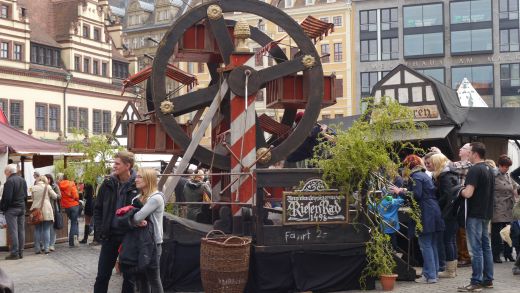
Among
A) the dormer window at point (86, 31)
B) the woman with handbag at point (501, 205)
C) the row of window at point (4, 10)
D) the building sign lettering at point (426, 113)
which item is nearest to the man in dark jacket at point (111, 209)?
the woman with handbag at point (501, 205)

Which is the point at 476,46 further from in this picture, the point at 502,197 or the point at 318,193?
the point at 318,193

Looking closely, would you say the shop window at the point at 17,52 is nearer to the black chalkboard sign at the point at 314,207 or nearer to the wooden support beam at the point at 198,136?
the wooden support beam at the point at 198,136

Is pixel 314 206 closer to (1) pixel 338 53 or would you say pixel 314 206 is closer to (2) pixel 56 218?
(2) pixel 56 218

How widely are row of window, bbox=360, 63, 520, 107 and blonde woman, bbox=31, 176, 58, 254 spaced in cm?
4849

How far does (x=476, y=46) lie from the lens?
207ft

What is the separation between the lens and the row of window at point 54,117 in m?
48.5

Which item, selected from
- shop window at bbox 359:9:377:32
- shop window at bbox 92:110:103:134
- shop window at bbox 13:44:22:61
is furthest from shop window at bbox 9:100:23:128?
shop window at bbox 359:9:377:32

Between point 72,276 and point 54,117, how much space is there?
138 feet

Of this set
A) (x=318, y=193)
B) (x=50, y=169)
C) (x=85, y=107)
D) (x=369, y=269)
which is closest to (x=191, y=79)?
(x=318, y=193)

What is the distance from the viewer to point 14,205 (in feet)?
49.9

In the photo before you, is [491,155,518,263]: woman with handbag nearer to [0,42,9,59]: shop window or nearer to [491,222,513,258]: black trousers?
[491,222,513,258]: black trousers

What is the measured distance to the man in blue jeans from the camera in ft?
31.4

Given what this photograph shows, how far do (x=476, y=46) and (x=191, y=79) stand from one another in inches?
2167

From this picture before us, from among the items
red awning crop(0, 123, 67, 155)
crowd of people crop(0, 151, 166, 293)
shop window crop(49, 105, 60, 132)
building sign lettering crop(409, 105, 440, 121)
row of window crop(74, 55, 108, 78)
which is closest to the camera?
crowd of people crop(0, 151, 166, 293)
